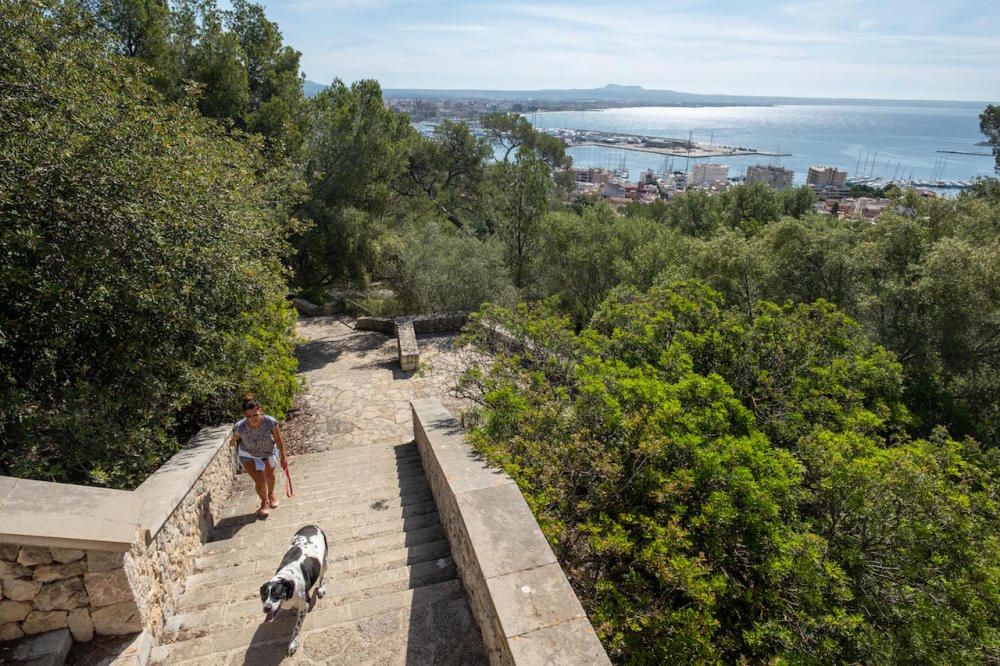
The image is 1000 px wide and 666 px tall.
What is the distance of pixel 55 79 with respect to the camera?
18.7 feet

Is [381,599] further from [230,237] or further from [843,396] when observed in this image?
[843,396]

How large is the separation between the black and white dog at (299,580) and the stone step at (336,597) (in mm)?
172

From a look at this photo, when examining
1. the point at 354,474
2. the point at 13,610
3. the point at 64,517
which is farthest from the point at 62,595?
the point at 354,474

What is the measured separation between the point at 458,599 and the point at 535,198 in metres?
17.7

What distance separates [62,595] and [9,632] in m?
0.40

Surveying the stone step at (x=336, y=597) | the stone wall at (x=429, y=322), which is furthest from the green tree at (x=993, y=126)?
the stone step at (x=336, y=597)

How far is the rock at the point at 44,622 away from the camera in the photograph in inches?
139

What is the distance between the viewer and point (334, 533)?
5391mm

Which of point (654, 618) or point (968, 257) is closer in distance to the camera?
point (654, 618)

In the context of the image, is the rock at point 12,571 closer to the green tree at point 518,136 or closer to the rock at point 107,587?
the rock at point 107,587

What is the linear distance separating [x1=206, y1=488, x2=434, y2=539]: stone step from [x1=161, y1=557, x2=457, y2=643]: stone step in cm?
110

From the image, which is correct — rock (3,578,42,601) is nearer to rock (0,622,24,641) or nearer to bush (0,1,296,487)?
rock (0,622,24,641)

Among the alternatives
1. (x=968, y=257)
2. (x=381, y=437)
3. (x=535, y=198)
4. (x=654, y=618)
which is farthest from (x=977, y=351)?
(x=535, y=198)

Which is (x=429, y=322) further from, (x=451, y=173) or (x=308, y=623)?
(x=451, y=173)
